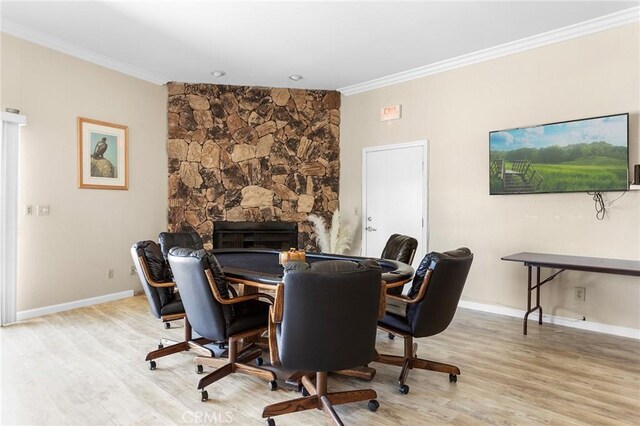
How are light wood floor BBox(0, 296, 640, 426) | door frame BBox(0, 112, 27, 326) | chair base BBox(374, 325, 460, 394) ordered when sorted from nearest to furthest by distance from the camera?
light wood floor BBox(0, 296, 640, 426) → chair base BBox(374, 325, 460, 394) → door frame BBox(0, 112, 27, 326)

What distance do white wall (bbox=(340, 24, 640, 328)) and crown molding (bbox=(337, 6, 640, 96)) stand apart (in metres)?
0.06

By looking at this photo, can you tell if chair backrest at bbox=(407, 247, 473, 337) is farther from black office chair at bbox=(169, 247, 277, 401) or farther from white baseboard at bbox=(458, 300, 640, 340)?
white baseboard at bbox=(458, 300, 640, 340)

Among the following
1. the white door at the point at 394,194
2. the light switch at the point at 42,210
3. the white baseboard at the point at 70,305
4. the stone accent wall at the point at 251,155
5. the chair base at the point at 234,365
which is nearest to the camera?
the chair base at the point at 234,365

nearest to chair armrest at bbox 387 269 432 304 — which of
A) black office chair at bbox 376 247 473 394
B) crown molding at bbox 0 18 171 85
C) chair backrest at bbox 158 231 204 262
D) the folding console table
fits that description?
black office chair at bbox 376 247 473 394

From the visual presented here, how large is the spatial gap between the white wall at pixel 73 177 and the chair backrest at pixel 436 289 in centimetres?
398

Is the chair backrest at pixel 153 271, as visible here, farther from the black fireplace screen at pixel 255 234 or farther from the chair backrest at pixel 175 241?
the black fireplace screen at pixel 255 234

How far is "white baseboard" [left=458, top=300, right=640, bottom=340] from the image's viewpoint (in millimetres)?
3594

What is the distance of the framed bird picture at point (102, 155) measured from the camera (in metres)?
4.55

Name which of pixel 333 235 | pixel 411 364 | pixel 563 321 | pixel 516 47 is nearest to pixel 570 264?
pixel 563 321

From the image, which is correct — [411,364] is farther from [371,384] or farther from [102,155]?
[102,155]

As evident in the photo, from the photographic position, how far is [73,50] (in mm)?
4371

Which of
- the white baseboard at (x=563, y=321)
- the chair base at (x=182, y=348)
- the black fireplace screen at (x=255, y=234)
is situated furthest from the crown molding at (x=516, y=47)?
the chair base at (x=182, y=348)

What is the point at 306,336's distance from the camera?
6.32 feet

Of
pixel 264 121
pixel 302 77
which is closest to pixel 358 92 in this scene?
pixel 302 77
